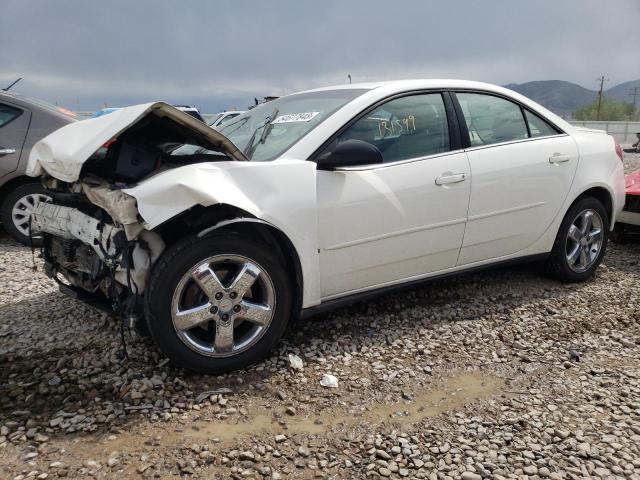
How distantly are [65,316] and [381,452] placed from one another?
2522mm

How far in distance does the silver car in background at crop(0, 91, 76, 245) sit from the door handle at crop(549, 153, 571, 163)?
17.0 ft

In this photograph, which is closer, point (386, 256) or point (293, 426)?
point (293, 426)

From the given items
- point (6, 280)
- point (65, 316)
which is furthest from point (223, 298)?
point (6, 280)

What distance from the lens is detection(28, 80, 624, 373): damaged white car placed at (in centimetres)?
271

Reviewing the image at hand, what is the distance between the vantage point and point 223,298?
2.79m

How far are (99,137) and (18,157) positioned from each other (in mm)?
3663

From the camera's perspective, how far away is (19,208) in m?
5.83

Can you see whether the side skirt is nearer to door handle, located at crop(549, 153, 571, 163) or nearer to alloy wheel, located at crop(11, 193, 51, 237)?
door handle, located at crop(549, 153, 571, 163)

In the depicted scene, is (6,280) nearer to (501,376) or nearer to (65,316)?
(65,316)

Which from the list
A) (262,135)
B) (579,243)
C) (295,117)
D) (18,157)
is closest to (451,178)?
(295,117)

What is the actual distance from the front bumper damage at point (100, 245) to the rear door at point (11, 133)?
2754mm

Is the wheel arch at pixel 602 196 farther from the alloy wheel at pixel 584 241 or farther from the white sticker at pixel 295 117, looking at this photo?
the white sticker at pixel 295 117

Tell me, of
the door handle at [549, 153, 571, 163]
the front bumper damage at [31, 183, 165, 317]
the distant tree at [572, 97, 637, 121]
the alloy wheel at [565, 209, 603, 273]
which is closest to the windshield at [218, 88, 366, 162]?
the front bumper damage at [31, 183, 165, 317]

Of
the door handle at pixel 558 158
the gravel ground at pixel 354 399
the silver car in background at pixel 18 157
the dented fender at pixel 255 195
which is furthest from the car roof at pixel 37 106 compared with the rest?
the door handle at pixel 558 158
